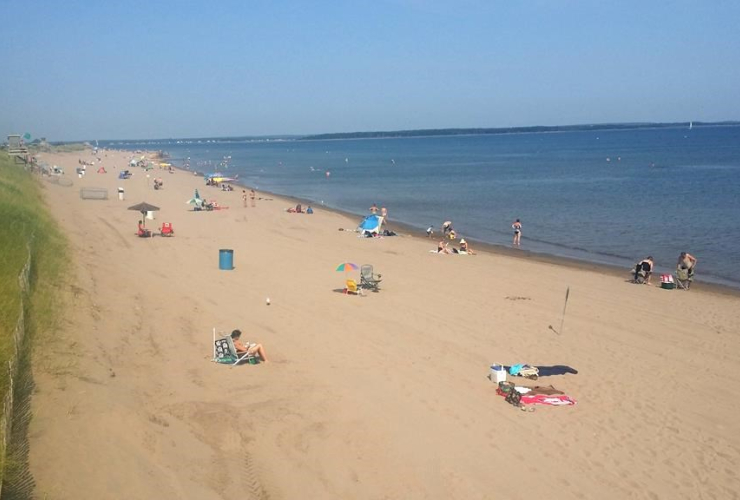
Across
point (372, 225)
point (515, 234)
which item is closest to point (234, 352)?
point (372, 225)

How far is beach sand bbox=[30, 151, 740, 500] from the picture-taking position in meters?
7.30

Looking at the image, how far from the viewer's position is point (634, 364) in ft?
39.5

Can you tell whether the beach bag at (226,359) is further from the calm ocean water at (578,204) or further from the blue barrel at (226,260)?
the calm ocean water at (578,204)

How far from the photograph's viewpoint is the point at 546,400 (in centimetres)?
998

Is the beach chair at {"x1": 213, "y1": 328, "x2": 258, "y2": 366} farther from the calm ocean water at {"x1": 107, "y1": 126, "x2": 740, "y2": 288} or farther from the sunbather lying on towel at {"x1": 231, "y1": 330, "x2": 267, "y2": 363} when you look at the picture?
the calm ocean water at {"x1": 107, "y1": 126, "x2": 740, "y2": 288}

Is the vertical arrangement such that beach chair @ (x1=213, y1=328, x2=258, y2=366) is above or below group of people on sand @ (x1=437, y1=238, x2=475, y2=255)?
above

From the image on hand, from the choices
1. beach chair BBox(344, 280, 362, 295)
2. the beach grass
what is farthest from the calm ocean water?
the beach grass

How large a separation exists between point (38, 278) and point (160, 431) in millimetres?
6008

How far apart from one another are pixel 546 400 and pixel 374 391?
264 centimetres

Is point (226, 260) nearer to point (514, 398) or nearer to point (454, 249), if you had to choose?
point (454, 249)

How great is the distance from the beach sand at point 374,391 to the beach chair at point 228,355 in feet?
0.62

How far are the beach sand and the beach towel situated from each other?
0.20 m

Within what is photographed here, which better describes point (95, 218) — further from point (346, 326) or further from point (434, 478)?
point (434, 478)

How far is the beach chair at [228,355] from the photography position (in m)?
10.9
